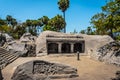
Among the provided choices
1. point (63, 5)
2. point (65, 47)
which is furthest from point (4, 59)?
point (63, 5)

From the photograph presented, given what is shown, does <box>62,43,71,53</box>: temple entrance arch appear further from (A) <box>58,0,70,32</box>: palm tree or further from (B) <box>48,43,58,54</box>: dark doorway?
(A) <box>58,0,70,32</box>: palm tree

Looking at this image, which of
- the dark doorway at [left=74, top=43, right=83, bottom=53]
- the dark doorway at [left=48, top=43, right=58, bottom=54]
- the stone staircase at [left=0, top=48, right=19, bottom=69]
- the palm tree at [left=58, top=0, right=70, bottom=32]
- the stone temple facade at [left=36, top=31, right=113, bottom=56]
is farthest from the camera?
the palm tree at [left=58, top=0, right=70, bottom=32]

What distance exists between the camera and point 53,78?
59.4ft

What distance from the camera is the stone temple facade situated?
123 feet

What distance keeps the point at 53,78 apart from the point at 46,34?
20.6m

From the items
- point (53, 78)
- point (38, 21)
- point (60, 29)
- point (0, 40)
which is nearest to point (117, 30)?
point (53, 78)

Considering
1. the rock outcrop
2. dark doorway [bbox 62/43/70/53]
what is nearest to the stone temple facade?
dark doorway [bbox 62/43/70/53]

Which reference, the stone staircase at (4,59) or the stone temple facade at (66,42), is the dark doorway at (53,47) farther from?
the stone staircase at (4,59)

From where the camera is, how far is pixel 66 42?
38.5 metres

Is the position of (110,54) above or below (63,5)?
below

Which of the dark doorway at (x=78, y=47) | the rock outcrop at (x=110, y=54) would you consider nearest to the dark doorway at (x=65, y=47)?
the dark doorway at (x=78, y=47)

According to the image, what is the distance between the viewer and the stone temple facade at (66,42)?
3753 centimetres

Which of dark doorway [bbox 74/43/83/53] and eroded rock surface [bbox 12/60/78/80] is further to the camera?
dark doorway [bbox 74/43/83/53]

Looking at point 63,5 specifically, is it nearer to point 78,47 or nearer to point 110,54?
point 78,47
